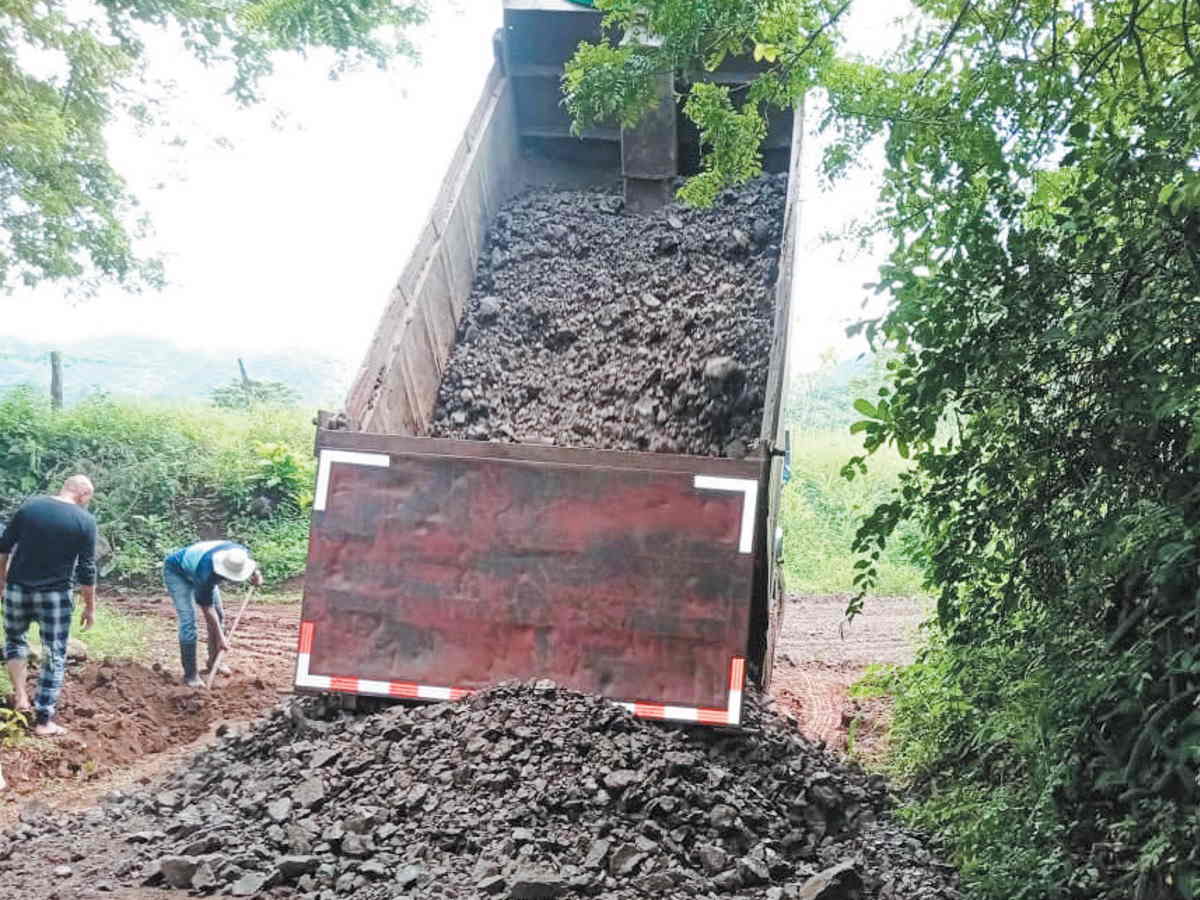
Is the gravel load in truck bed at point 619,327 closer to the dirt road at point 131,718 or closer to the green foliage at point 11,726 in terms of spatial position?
the dirt road at point 131,718

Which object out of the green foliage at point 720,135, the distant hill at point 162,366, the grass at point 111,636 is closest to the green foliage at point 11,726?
the grass at point 111,636

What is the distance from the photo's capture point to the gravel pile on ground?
317 cm

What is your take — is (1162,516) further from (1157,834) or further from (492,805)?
(492,805)

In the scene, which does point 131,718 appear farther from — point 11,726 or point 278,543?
→ point 278,543

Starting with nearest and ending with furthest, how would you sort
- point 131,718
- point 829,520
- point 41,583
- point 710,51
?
1. point 710,51
2. point 41,583
3. point 131,718
4. point 829,520

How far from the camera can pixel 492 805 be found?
3502 mm

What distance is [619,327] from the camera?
608cm

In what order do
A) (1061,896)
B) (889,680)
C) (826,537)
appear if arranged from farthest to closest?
(826,537)
(889,680)
(1061,896)

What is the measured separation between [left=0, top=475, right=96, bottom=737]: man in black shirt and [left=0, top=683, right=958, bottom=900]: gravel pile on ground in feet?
5.81

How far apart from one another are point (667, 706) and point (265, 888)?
1612mm

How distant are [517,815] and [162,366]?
25737mm

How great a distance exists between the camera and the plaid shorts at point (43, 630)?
578 cm

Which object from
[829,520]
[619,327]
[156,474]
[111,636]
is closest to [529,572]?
[619,327]

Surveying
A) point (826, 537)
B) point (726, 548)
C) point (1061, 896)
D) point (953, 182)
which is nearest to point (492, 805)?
point (726, 548)
